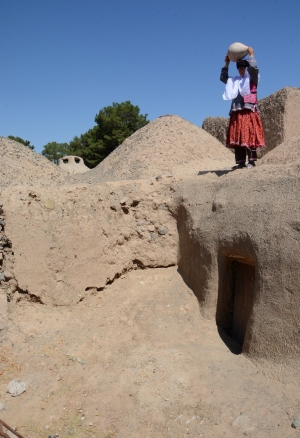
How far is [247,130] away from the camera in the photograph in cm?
561

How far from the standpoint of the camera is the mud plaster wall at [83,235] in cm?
520

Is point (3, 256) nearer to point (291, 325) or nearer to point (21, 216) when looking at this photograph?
point (21, 216)

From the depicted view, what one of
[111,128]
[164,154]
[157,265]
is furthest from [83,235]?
[111,128]

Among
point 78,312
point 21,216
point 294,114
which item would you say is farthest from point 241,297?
point 294,114

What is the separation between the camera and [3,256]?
5211 millimetres

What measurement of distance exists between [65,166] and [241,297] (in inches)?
364

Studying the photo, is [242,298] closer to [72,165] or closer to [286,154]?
[286,154]

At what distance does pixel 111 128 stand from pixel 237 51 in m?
12.4

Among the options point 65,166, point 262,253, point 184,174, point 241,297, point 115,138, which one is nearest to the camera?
point 262,253

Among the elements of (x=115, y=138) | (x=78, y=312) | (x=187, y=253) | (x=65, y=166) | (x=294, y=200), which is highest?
(x=115, y=138)

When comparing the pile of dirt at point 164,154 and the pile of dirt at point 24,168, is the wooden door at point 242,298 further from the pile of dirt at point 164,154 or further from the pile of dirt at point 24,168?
the pile of dirt at point 24,168

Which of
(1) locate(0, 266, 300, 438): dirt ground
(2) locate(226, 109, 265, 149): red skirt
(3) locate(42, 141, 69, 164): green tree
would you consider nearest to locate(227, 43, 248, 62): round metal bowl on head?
(2) locate(226, 109, 265, 149): red skirt

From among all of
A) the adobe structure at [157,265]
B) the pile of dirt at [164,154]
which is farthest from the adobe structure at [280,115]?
the adobe structure at [157,265]

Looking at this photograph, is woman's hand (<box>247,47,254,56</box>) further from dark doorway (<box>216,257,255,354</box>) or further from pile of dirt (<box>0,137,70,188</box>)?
pile of dirt (<box>0,137,70,188</box>)
